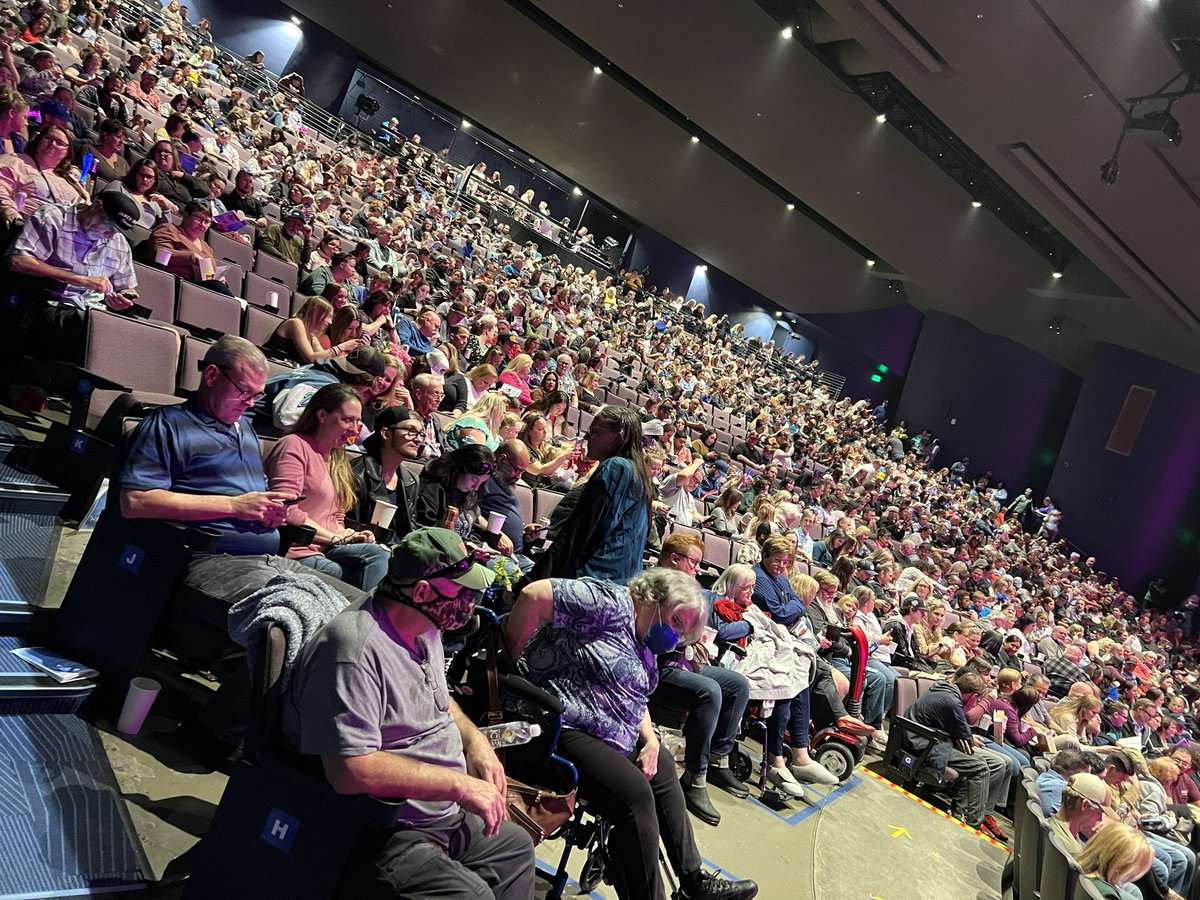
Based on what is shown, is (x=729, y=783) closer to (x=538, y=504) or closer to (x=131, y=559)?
(x=538, y=504)

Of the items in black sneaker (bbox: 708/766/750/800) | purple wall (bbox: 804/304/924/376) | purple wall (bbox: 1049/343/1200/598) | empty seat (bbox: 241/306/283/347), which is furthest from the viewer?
purple wall (bbox: 804/304/924/376)

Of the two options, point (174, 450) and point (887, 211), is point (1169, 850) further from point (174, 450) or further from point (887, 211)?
point (887, 211)

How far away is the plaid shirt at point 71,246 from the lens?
13.1ft

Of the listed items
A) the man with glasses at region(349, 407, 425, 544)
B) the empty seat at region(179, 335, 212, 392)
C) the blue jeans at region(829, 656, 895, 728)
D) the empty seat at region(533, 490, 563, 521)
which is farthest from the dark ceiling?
the empty seat at region(179, 335, 212, 392)

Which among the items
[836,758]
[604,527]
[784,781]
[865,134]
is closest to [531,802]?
[604,527]

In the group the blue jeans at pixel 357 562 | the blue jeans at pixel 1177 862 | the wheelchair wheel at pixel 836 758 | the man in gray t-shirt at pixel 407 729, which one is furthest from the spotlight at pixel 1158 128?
the man in gray t-shirt at pixel 407 729

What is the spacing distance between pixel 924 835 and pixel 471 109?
2171 cm

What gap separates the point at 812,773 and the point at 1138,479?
66.8 ft

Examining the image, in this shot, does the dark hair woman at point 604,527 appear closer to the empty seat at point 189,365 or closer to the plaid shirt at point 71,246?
the empty seat at point 189,365

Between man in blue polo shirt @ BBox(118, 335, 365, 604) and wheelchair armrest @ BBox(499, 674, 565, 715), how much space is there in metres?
0.51

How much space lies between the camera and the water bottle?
7.34 feet

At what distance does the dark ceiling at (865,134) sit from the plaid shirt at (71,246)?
534 inches

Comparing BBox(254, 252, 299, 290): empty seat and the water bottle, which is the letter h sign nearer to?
the water bottle

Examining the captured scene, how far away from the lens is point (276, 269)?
274 inches
